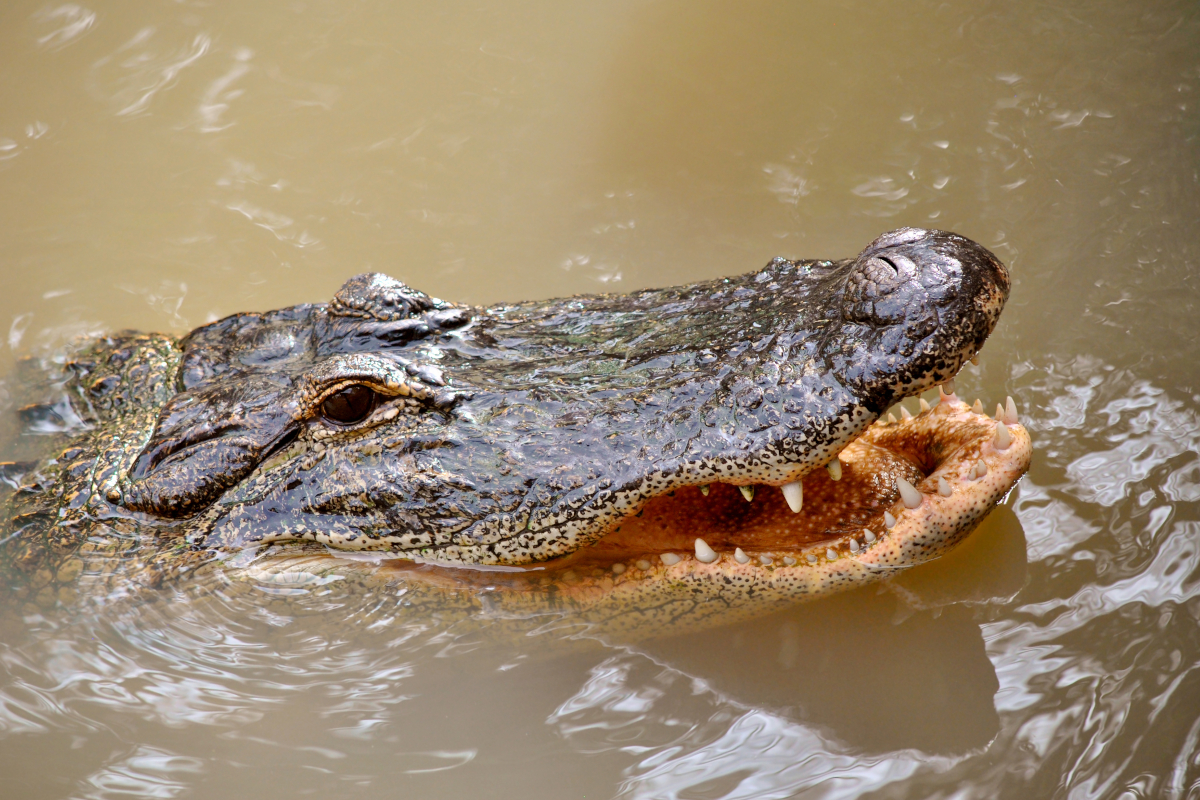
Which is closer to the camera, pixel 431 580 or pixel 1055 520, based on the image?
pixel 431 580

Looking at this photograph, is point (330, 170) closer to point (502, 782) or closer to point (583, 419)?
point (583, 419)

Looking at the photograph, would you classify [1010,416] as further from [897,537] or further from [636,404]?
[636,404]

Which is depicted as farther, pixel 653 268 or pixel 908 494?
pixel 653 268

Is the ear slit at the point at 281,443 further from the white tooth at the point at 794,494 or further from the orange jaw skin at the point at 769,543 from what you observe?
the white tooth at the point at 794,494

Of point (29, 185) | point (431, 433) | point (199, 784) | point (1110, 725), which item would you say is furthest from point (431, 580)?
point (29, 185)

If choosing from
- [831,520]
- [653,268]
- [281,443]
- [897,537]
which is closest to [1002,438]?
[897,537]

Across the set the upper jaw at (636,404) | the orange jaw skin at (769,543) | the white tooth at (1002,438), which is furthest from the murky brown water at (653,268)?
the white tooth at (1002,438)

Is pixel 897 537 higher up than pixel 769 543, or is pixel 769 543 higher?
pixel 769 543
